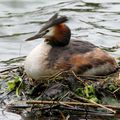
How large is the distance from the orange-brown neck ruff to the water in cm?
196

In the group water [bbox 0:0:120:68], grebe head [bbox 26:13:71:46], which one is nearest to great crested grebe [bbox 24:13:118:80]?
grebe head [bbox 26:13:71:46]

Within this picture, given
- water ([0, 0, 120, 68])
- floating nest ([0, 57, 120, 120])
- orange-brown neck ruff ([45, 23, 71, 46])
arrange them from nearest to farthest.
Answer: floating nest ([0, 57, 120, 120]), orange-brown neck ruff ([45, 23, 71, 46]), water ([0, 0, 120, 68])

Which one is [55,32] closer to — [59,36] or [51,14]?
[59,36]

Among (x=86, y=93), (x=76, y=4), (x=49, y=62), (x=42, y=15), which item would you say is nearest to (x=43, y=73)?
(x=49, y=62)

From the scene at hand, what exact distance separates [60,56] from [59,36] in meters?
0.28

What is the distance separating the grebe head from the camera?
791 centimetres

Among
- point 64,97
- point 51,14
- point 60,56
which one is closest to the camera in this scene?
point 64,97

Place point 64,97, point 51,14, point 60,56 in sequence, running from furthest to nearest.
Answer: point 51,14
point 60,56
point 64,97

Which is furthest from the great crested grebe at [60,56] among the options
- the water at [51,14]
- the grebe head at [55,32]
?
the water at [51,14]

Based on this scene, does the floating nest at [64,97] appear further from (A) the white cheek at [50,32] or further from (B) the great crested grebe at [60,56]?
(A) the white cheek at [50,32]

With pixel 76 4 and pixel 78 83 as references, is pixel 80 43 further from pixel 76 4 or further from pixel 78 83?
pixel 76 4

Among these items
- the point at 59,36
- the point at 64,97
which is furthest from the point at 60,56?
the point at 64,97

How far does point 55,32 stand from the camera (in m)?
8.01

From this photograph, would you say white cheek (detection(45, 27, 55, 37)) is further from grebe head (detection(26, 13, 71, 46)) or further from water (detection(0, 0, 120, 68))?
water (detection(0, 0, 120, 68))
